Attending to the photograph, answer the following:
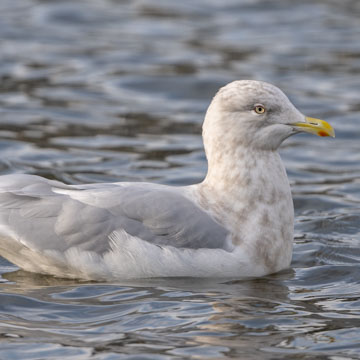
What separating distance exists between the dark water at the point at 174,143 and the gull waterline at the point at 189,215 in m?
0.14

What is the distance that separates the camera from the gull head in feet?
22.6

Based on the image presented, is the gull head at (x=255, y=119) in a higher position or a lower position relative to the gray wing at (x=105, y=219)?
higher

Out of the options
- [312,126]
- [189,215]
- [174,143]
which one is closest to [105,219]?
[189,215]

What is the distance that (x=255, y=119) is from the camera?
691 cm

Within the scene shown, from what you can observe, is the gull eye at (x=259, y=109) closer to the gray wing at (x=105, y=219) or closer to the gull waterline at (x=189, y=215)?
the gull waterline at (x=189, y=215)

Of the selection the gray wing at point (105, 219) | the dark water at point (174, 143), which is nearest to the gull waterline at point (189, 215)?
the gray wing at point (105, 219)

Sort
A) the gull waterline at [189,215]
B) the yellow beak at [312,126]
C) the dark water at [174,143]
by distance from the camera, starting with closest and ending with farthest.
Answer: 1. the dark water at [174,143]
2. the gull waterline at [189,215]
3. the yellow beak at [312,126]

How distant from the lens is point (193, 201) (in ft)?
22.6

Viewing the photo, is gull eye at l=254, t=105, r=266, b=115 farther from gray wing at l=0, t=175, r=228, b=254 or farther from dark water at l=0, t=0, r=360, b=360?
dark water at l=0, t=0, r=360, b=360

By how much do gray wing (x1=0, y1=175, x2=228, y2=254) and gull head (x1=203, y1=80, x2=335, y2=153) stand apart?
0.55 m

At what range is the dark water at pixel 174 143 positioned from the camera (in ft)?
19.3

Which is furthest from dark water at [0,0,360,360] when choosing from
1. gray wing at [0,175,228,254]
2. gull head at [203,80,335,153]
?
gull head at [203,80,335,153]

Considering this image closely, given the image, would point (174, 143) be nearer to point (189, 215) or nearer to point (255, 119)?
point (255, 119)

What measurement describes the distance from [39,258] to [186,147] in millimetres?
4235
